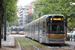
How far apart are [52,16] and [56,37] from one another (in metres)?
2.08

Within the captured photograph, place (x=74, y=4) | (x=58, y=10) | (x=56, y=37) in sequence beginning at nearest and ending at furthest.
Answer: (x=56, y=37) → (x=74, y=4) → (x=58, y=10)

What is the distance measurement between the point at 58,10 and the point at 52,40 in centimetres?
805

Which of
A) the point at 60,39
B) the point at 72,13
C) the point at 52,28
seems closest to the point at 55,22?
the point at 52,28

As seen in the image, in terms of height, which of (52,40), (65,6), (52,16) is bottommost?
(52,40)

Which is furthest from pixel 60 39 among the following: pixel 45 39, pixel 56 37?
pixel 45 39

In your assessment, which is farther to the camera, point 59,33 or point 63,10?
point 63,10

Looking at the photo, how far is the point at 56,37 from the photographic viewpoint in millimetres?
17422

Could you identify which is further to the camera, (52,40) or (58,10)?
(58,10)

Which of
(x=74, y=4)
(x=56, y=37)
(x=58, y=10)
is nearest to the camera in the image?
(x=56, y=37)

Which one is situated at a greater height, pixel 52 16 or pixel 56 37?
pixel 52 16

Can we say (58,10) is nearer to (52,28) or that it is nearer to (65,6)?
(65,6)

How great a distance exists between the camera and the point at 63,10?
77.8ft

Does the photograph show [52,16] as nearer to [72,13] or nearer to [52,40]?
[52,40]

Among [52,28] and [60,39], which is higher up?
[52,28]
